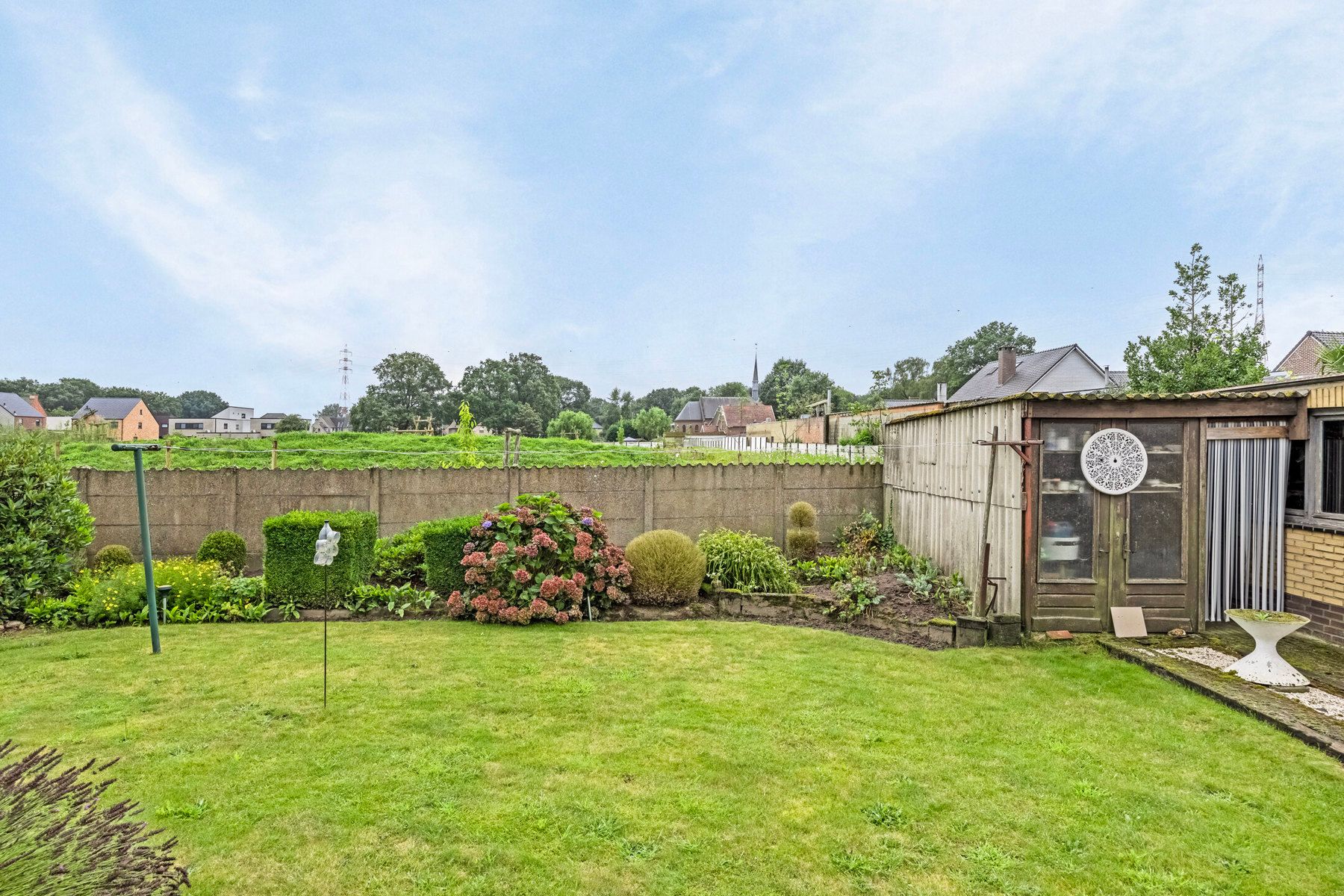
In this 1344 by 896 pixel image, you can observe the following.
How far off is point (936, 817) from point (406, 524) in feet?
26.4

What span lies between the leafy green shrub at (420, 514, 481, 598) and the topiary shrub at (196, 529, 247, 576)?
2959 millimetres

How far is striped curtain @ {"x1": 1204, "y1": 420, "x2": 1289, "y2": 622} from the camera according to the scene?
6.18 m

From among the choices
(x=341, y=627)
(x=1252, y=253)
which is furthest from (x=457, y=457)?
(x=1252, y=253)

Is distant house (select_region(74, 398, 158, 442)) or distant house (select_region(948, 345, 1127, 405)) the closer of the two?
distant house (select_region(948, 345, 1127, 405))

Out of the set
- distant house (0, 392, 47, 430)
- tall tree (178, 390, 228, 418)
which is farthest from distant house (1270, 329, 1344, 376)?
tall tree (178, 390, 228, 418)

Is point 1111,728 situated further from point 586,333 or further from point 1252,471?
point 586,333

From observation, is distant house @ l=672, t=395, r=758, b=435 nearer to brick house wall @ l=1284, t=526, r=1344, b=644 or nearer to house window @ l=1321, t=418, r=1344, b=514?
brick house wall @ l=1284, t=526, r=1344, b=644

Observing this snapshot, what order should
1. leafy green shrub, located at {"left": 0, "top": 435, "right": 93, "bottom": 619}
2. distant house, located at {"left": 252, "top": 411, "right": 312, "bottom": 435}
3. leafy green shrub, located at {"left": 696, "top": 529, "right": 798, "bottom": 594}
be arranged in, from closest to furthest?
leafy green shrub, located at {"left": 0, "top": 435, "right": 93, "bottom": 619} < leafy green shrub, located at {"left": 696, "top": 529, "right": 798, "bottom": 594} < distant house, located at {"left": 252, "top": 411, "right": 312, "bottom": 435}

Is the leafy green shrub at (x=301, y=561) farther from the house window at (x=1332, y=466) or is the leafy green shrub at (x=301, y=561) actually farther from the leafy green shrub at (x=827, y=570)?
the house window at (x=1332, y=466)

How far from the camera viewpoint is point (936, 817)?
310cm

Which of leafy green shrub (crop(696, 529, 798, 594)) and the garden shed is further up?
the garden shed

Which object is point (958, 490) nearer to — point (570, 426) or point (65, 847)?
point (65, 847)

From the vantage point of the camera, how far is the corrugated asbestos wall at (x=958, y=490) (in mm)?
6215

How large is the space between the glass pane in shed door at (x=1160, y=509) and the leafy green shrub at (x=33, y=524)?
11.1m
